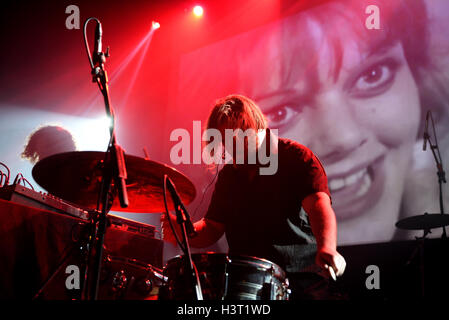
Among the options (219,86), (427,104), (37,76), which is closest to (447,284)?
(427,104)

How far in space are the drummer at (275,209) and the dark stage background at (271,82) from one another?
1.93 metres

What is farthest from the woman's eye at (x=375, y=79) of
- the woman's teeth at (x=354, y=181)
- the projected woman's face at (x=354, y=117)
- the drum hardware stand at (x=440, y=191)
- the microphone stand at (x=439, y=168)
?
the woman's teeth at (x=354, y=181)

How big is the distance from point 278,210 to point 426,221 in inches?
65.8

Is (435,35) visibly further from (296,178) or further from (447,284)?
(296,178)

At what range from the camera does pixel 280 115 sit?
15.0ft

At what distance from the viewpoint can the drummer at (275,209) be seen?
1.69 meters

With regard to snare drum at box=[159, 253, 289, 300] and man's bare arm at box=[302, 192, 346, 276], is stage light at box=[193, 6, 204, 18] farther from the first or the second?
snare drum at box=[159, 253, 289, 300]

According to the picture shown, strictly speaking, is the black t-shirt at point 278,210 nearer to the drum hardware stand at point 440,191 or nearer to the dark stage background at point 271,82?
the drum hardware stand at point 440,191

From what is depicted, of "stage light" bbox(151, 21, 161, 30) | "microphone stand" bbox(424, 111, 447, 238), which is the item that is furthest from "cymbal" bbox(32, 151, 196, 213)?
"stage light" bbox(151, 21, 161, 30)

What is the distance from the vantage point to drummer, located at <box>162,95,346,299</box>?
5.54ft

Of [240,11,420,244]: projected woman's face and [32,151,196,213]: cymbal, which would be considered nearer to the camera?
[32,151,196,213]: cymbal

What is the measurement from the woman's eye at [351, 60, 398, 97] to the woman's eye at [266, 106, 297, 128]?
2.55ft

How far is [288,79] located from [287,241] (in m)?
3.13

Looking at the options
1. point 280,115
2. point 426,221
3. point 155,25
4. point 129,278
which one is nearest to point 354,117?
point 280,115
